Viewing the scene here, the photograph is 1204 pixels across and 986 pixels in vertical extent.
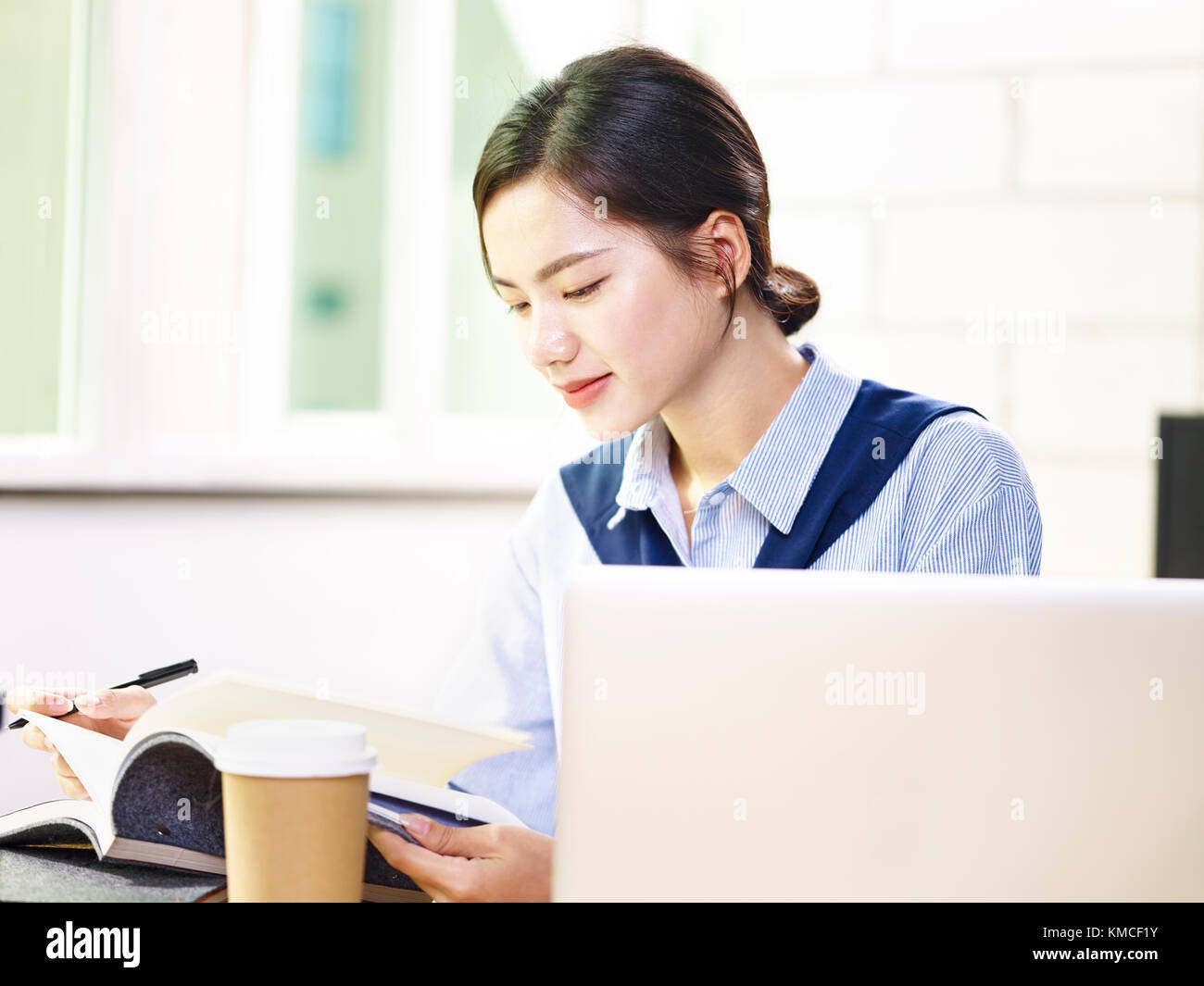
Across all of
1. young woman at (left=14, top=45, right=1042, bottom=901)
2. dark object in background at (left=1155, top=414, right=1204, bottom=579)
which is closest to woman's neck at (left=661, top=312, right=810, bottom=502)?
young woman at (left=14, top=45, right=1042, bottom=901)

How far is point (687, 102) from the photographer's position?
113 centimetres

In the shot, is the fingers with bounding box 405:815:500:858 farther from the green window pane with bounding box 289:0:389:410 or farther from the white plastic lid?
the green window pane with bounding box 289:0:389:410

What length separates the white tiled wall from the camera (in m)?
1.98

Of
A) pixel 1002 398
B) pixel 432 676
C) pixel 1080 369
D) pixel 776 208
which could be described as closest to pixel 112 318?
pixel 432 676

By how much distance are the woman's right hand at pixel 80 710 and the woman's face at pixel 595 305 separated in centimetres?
51

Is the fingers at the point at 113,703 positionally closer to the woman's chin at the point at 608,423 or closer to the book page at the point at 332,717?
the book page at the point at 332,717

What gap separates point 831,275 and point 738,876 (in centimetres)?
165

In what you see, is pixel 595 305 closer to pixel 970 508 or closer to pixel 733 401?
pixel 733 401

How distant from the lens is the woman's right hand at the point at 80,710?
76 cm

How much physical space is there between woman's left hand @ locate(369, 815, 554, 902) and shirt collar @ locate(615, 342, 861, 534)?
0.47 meters

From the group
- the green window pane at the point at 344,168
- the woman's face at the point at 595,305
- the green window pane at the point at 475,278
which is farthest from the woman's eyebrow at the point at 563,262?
the green window pane at the point at 344,168

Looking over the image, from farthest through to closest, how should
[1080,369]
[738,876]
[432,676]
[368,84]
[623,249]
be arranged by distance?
1. [368,84]
2. [432,676]
3. [1080,369]
4. [623,249]
5. [738,876]

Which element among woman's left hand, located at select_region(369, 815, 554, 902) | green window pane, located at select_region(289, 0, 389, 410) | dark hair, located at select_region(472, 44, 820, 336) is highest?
green window pane, located at select_region(289, 0, 389, 410)
